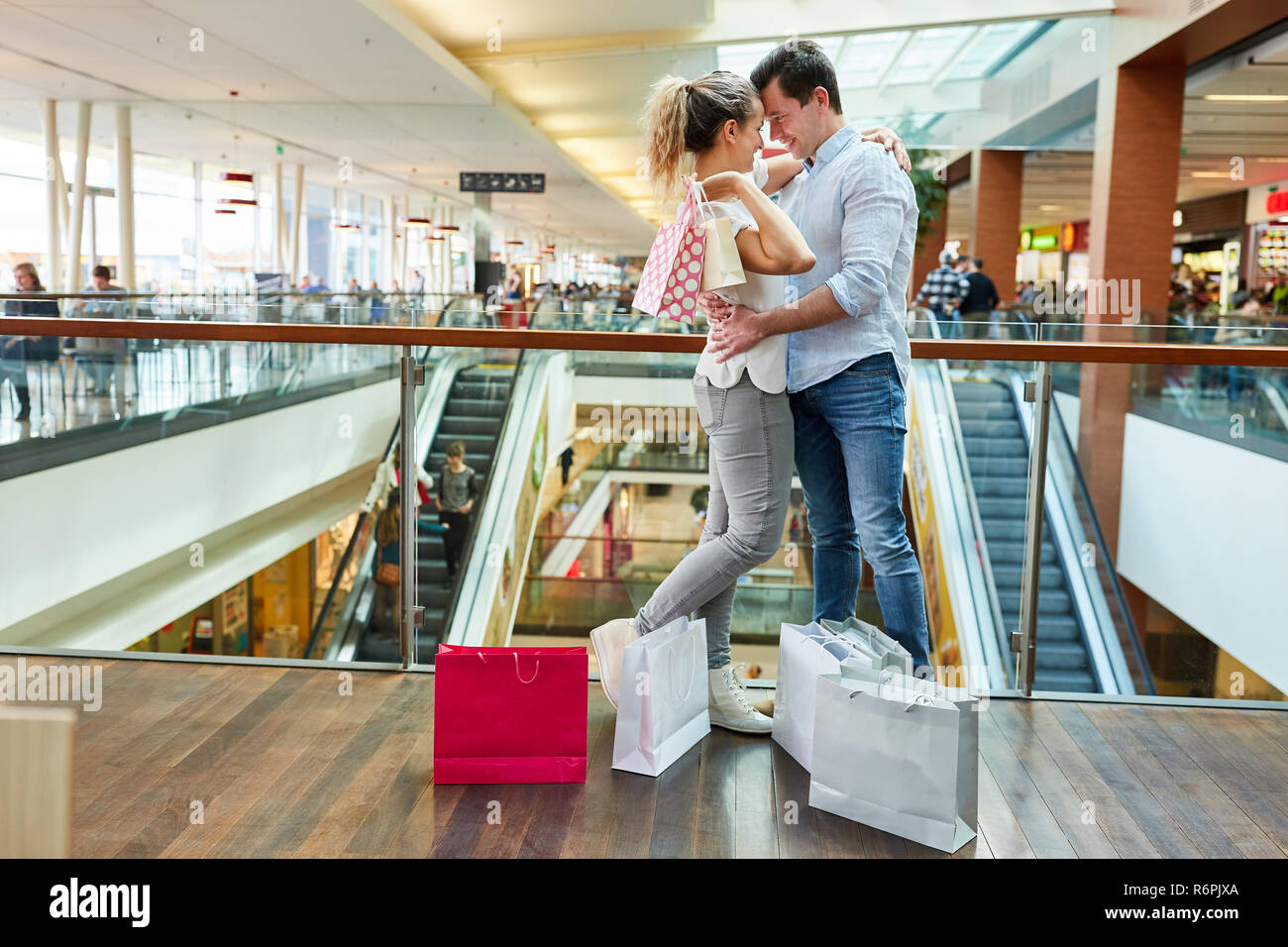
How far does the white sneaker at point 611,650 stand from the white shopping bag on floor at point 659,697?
10 cm

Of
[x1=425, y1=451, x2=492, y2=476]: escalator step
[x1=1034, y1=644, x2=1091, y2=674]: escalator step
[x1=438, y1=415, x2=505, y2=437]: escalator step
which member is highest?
[x1=438, y1=415, x2=505, y2=437]: escalator step

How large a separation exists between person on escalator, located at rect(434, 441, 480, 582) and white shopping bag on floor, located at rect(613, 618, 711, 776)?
1.50m

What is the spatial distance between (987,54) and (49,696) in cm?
1353

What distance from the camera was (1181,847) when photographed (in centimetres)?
202

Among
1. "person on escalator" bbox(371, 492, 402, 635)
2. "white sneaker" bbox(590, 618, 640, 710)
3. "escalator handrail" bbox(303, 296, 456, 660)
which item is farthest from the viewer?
"escalator handrail" bbox(303, 296, 456, 660)

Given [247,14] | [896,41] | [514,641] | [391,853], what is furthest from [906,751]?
[896,41]

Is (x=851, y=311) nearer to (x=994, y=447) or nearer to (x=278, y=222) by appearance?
(x=994, y=447)

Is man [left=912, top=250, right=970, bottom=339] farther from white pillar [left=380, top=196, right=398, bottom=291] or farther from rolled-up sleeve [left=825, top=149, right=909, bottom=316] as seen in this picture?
white pillar [left=380, top=196, right=398, bottom=291]

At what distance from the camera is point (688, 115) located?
7.38 ft

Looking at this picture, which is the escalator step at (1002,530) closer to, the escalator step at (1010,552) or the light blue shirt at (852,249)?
the escalator step at (1010,552)

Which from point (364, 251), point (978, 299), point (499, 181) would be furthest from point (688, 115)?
point (364, 251)

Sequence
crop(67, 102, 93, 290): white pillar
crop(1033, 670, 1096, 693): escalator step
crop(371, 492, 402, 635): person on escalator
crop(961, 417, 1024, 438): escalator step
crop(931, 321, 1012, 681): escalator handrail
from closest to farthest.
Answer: crop(371, 492, 402, 635): person on escalator < crop(961, 417, 1024, 438): escalator step < crop(931, 321, 1012, 681): escalator handrail < crop(1033, 670, 1096, 693): escalator step < crop(67, 102, 93, 290): white pillar

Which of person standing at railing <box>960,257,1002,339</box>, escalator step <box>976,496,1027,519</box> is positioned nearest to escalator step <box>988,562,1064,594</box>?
escalator step <box>976,496,1027,519</box>

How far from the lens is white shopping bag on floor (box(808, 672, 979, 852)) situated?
1.98 meters
